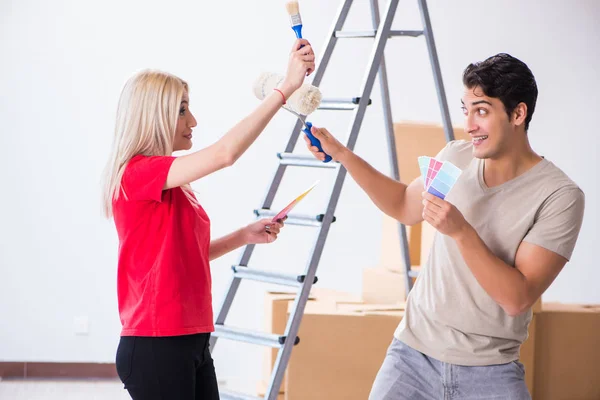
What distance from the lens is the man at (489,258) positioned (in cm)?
200

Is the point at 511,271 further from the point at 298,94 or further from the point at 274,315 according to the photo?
the point at 274,315

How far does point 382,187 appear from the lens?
2387mm

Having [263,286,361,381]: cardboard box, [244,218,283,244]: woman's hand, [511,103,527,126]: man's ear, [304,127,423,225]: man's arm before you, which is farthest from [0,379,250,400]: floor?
[511,103,527,126]: man's ear

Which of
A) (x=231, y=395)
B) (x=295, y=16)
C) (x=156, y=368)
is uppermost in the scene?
(x=295, y=16)

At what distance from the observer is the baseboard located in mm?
4703

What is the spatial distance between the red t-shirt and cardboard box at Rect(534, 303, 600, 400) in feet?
7.37

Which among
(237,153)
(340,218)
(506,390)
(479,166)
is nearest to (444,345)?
(506,390)

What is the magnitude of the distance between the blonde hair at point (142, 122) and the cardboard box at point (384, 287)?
2.14 m

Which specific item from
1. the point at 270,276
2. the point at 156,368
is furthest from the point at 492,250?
the point at 270,276

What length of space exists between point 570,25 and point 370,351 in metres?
2.79

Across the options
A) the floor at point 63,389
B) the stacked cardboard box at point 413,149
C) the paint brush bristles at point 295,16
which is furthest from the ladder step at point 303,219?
the floor at point 63,389

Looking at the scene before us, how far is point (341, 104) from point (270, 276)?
71cm

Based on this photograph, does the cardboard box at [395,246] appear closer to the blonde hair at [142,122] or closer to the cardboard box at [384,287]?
the cardboard box at [384,287]

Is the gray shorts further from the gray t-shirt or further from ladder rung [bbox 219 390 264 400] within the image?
ladder rung [bbox 219 390 264 400]
